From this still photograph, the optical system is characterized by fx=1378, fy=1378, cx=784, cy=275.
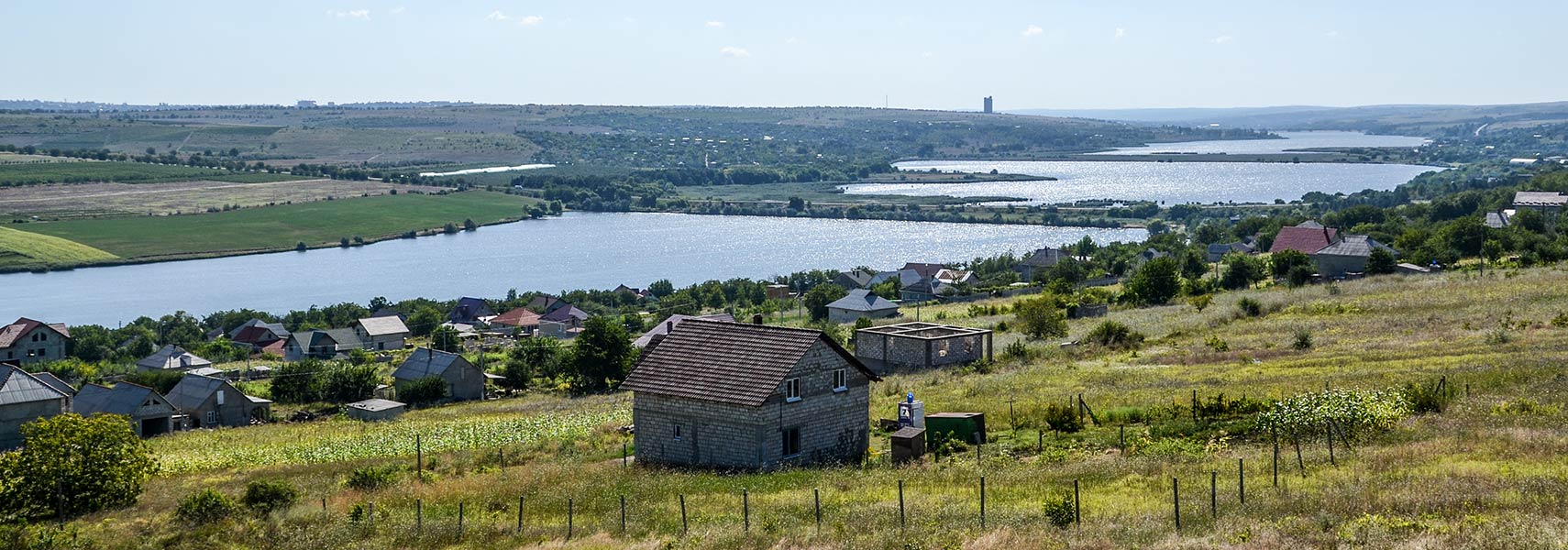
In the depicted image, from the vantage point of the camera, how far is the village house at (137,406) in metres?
51.9

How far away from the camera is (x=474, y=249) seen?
166125mm

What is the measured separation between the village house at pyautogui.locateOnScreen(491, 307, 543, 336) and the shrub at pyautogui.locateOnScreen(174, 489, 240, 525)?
209 ft

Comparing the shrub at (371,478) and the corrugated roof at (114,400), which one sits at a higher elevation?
the shrub at (371,478)

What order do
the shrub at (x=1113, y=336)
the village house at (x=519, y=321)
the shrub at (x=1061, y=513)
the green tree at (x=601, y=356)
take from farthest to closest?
the village house at (x=519, y=321) < the green tree at (x=601, y=356) < the shrub at (x=1113, y=336) < the shrub at (x=1061, y=513)

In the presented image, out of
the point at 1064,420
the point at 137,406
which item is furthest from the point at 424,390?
the point at 1064,420

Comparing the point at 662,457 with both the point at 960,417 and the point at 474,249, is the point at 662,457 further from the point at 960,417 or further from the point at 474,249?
the point at 474,249

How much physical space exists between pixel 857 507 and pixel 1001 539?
374 centimetres

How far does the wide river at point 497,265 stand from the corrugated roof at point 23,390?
65809mm

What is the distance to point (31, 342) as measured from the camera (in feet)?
275

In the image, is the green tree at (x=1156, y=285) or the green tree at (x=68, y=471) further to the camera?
the green tree at (x=1156, y=285)

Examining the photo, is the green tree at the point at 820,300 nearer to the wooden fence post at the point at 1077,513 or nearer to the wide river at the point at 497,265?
the wide river at the point at 497,265

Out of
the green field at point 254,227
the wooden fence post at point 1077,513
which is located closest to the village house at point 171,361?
the wooden fence post at point 1077,513

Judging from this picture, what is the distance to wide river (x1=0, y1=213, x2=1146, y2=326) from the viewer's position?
12588cm

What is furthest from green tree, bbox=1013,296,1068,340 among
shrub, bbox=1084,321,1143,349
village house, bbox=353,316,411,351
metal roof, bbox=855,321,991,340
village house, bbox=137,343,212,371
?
village house, bbox=353,316,411,351
